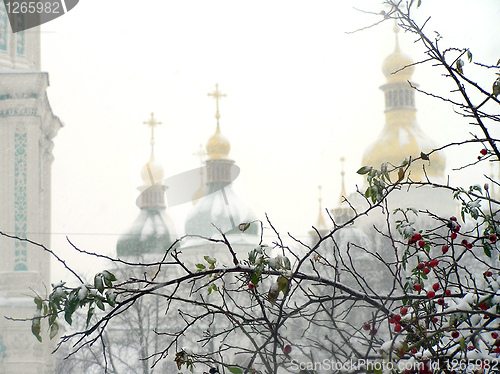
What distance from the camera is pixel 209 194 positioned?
20.3 meters

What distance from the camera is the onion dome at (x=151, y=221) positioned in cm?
1816

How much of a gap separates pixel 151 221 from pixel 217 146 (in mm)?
2928

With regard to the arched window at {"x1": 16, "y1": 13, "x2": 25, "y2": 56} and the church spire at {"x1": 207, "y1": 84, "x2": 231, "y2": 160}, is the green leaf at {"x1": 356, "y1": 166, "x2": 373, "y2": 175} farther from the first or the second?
the church spire at {"x1": 207, "y1": 84, "x2": 231, "y2": 160}


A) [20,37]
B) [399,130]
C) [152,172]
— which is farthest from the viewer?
[152,172]

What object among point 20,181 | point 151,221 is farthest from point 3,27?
point 151,221

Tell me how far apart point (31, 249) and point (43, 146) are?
1339 mm

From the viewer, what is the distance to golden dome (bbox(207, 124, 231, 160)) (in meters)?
20.0

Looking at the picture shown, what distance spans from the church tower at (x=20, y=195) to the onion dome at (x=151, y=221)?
9713 mm

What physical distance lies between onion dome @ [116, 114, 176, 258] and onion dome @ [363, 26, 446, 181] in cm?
567

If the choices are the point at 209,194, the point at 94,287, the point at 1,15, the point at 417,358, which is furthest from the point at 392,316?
the point at 209,194

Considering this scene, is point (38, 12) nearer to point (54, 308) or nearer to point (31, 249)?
point (31, 249)

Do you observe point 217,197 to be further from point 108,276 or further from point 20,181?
point 108,276

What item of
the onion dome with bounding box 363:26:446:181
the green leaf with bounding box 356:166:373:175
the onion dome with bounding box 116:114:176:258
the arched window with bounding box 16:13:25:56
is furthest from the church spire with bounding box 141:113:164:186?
the green leaf with bounding box 356:166:373:175

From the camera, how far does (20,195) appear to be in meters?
7.69
